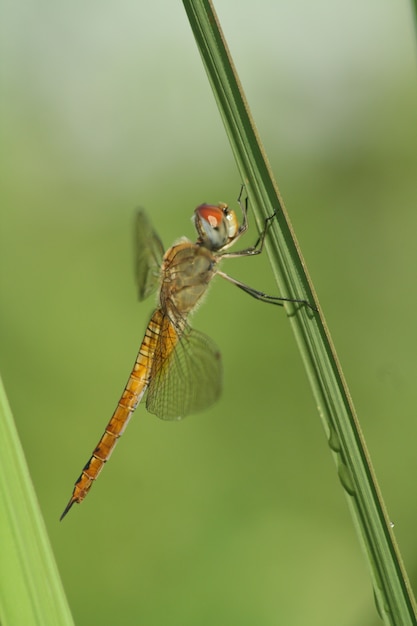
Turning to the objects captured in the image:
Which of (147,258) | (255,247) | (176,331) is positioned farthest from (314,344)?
(147,258)

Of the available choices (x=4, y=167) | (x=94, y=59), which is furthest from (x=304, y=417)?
(x=94, y=59)

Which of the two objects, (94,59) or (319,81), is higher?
(94,59)

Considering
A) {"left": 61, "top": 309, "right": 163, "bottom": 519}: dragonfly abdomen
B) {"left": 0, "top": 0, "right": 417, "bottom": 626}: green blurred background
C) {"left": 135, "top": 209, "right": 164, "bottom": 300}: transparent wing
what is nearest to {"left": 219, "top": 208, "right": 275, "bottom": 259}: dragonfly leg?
{"left": 135, "top": 209, "right": 164, "bottom": 300}: transparent wing

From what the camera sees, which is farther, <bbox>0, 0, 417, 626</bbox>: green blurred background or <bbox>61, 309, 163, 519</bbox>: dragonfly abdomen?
<bbox>0, 0, 417, 626</bbox>: green blurred background

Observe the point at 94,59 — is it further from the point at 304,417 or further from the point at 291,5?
the point at 304,417

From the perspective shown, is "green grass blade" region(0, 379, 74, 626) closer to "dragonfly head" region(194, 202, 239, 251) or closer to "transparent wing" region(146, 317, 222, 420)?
"transparent wing" region(146, 317, 222, 420)

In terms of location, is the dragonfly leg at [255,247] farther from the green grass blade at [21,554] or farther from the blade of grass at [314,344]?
the green grass blade at [21,554]

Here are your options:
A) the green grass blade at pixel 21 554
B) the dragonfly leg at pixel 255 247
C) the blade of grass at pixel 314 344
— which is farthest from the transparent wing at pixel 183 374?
the green grass blade at pixel 21 554
